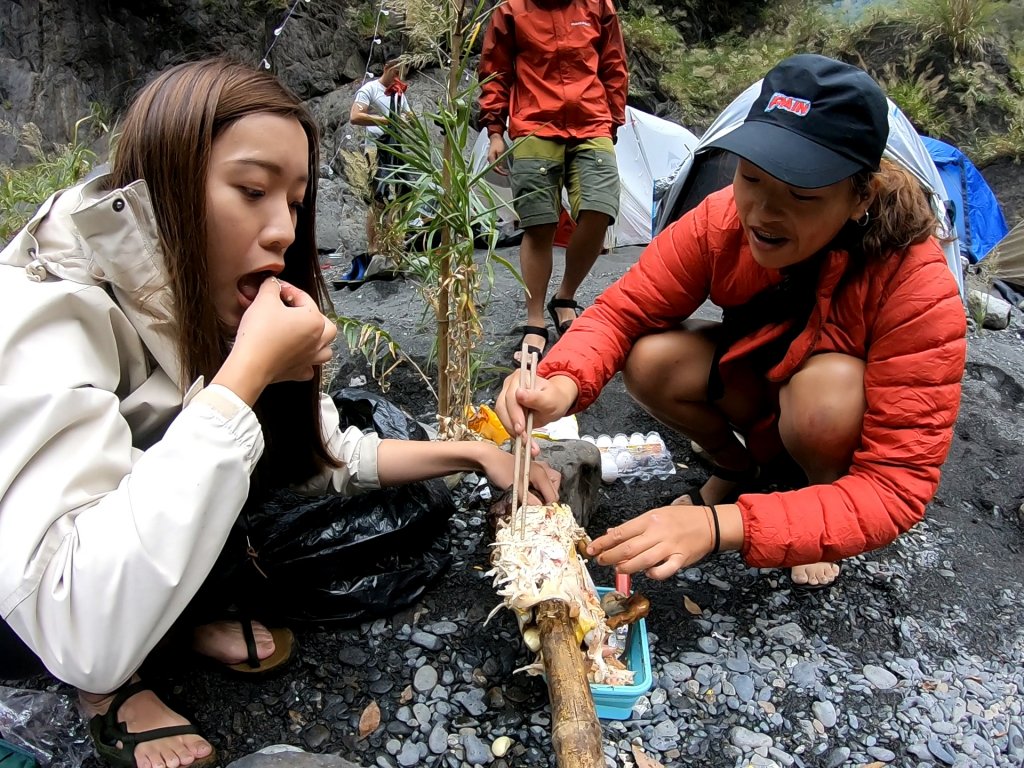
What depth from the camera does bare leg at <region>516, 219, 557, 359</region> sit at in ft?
12.8

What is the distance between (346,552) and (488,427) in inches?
41.7

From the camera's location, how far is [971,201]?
703 cm

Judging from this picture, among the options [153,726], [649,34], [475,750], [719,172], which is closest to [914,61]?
[649,34]

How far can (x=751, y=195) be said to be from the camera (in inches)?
72.0

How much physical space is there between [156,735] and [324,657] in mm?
495

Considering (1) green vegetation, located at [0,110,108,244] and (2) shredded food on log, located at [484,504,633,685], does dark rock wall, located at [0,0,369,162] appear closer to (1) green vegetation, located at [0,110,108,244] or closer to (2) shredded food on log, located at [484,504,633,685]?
(1) green vegetation, located at [0,110,108,244]

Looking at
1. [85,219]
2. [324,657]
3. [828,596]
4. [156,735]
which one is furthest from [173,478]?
[828,596]

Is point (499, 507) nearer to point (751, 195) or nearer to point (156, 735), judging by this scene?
point (156, 735)

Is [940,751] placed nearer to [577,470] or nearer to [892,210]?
[577,470]

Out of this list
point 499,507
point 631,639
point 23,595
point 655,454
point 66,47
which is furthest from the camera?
point 66,47

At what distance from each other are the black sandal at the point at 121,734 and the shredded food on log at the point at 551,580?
84cm

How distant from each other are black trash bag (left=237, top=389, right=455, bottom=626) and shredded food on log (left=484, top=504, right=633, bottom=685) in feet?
1.48

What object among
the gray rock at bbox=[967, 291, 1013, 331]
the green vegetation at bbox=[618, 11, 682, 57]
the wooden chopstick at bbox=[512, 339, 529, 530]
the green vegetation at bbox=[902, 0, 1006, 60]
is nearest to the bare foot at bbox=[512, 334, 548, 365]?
the wooden chopstick at bbox=[512, 339, 529, 530]

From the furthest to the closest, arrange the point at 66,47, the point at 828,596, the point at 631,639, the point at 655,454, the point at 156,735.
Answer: the point at 66,47 < the point at 655,454 < the point at 828,596 < the point at 631,639 < the point at 156,735
